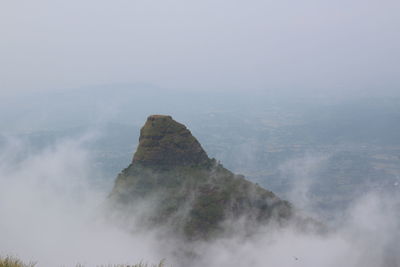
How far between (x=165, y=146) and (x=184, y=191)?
8323mm

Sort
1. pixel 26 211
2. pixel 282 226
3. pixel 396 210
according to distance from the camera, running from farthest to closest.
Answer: pixel 396 210, pixel 26 211, pixel 282 226

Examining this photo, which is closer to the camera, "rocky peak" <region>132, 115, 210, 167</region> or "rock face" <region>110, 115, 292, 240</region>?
"rock face" <region>110, 115, 292, 240</region>

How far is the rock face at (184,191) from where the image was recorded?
59.3 metres

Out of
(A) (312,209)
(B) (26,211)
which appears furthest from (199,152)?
(A) (312,209)

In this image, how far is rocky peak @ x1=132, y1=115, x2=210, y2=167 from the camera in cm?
6756

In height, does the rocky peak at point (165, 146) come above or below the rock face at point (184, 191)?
above

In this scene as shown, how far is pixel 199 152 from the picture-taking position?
228ft

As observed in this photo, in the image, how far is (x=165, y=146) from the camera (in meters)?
67.6

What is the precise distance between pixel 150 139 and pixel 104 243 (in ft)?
56.3

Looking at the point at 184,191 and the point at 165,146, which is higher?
the point at 165,146

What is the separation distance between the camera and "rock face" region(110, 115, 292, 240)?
5928cm

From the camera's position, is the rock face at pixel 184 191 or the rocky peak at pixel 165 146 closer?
the rock face at pixel 184 191

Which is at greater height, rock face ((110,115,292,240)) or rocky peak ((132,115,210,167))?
rocky peak ((132,115,210,167))

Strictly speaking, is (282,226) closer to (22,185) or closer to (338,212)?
(338,212)
